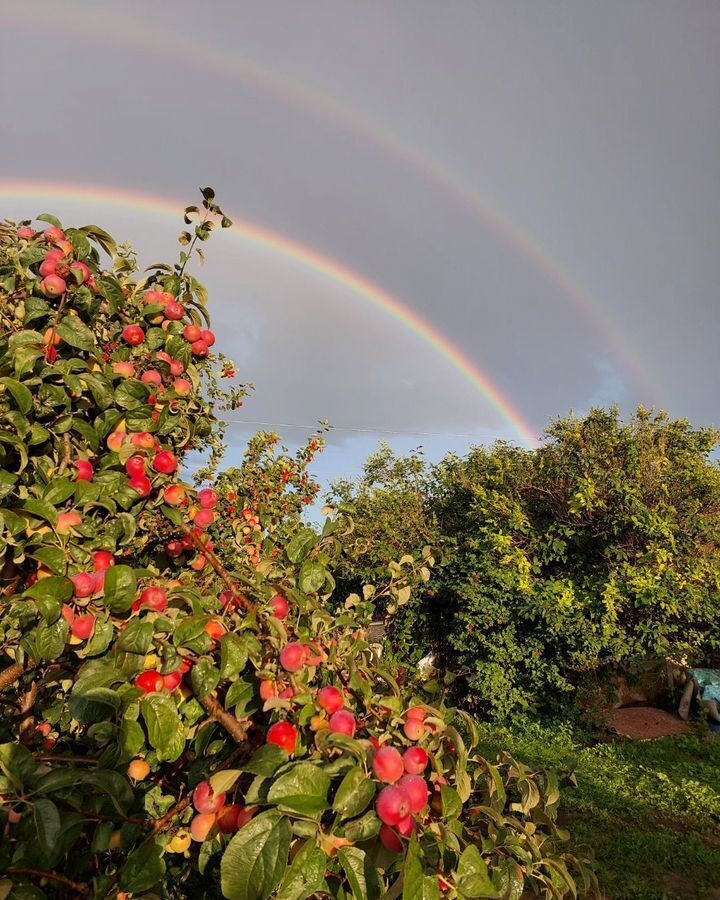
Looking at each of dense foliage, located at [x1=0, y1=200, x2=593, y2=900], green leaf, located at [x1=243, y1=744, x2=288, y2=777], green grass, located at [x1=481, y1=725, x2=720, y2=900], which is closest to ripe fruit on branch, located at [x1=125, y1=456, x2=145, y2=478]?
dense foliage, located at [x1=0, y1=200, x2=593, y2=900]

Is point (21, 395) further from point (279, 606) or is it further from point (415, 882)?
point (415, 882)

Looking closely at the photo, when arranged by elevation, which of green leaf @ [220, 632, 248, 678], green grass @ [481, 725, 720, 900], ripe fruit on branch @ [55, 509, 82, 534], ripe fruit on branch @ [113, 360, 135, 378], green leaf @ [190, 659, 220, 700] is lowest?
green grass @ [481, 725, 720, 900]

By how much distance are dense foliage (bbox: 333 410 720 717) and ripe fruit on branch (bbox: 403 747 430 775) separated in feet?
18.6

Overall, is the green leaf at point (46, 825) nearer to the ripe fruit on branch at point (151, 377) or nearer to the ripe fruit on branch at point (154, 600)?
the ripe fruit on branch at point (154, 600)

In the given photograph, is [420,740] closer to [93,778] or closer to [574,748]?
[93,778]

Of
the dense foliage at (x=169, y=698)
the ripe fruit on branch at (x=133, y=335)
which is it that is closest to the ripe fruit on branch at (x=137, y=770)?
the dense foliage at (x=169, y=698)

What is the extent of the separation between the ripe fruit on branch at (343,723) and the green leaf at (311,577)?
0.88 feet

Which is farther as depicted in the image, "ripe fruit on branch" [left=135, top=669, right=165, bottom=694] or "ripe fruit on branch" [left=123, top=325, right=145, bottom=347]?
"ripe fruit on branch" [left=123, top=325, right=145, bottom=347]

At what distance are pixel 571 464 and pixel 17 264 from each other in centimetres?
752

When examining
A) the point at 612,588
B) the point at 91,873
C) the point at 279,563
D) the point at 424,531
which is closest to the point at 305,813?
the point at 279,563

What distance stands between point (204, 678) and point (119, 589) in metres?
0.23

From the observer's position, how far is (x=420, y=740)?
102 centimetres

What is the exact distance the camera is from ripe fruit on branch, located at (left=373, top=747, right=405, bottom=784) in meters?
0.90

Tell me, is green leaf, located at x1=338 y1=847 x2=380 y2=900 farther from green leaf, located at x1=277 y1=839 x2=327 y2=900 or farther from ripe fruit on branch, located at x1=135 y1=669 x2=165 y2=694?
ripe fruit on branch, located at x1=135 y1=669 x2=165 y2=694
